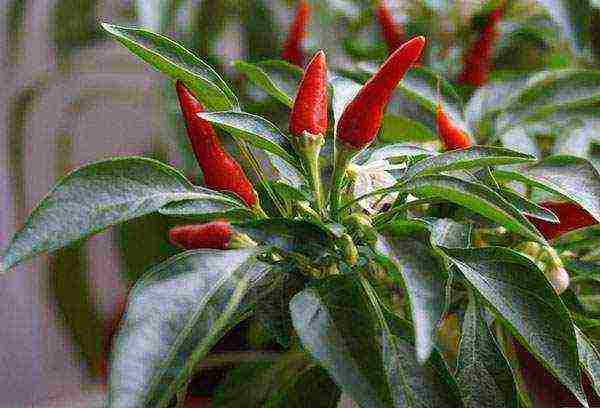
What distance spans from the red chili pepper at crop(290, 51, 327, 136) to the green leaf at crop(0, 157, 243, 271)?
→ 0.25 ft

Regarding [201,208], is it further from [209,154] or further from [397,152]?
[397,152]

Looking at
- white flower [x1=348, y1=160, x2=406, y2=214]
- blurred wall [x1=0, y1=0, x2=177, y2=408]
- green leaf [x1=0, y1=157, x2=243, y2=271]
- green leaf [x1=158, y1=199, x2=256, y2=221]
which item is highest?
green leaf [x1=0, y1=157, x2=243, y2=271]

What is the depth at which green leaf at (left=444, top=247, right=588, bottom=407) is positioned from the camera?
17.5 inches

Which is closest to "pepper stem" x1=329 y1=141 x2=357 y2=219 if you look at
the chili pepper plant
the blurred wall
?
the chili pepper plant

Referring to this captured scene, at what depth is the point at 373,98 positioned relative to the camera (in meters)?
0.48

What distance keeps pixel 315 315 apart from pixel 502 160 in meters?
0.15

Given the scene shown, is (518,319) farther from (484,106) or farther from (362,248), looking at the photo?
(484,106)

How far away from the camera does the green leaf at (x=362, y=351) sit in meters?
0.41

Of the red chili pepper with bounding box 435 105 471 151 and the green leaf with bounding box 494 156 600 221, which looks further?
the red chili pepper with bounding box 435 105 471 151

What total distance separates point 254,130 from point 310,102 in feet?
0.13

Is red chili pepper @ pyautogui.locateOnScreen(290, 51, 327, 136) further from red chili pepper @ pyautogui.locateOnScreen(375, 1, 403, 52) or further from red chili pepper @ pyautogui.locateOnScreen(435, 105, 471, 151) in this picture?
red chili pepper @ pyautogui.locateOnScreen(375, 1, 403, 52)

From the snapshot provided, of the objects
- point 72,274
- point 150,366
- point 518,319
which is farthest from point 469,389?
point 72,274

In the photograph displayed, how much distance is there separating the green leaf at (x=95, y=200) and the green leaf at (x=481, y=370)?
196mm

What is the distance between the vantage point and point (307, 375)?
59 cm
